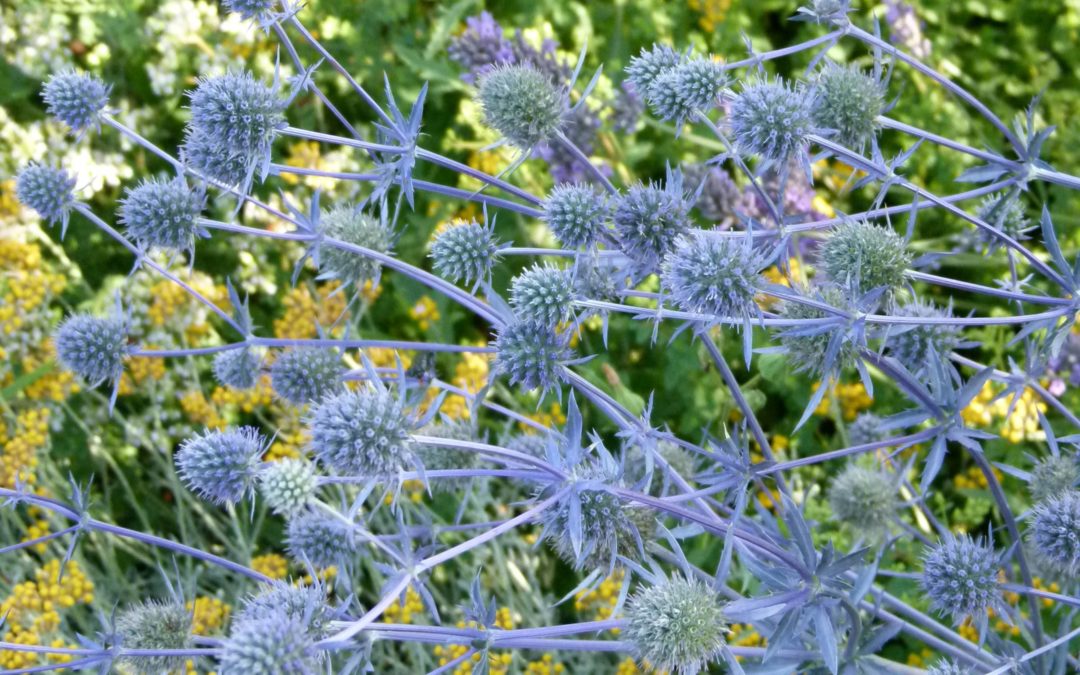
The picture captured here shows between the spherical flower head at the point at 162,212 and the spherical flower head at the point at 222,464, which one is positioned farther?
the spherical flower head at the point at 162,212

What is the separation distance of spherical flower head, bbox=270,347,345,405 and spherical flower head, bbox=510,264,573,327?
1.85 ft

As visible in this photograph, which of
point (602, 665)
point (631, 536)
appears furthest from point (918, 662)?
point (631, 536)

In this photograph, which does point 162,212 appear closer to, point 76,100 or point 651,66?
point 76,100

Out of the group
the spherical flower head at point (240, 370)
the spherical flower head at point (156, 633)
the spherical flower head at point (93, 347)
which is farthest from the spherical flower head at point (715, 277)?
the spherical flower head at point (93, 347)

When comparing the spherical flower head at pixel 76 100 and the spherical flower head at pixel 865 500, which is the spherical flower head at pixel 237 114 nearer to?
the spherical flower head at pixel 76 100

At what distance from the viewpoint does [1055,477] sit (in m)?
2.42

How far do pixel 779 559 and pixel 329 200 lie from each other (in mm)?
2502

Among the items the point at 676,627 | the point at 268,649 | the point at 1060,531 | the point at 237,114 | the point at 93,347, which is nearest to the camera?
the point at 268,649

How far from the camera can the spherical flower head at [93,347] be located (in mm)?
2564

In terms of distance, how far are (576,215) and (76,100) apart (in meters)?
1.32

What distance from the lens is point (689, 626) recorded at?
1.92 meters

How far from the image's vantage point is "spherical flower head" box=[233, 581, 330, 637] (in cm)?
181

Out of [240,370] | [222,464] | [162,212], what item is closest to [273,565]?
[240,370]

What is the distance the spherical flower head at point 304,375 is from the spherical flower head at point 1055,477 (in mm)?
1621
